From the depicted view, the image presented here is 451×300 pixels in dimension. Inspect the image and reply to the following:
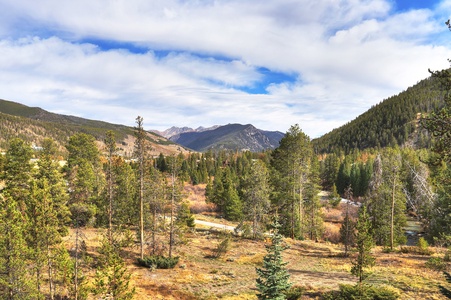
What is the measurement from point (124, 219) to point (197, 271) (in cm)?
1145

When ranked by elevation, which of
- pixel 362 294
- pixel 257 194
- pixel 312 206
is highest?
pixel 257 194

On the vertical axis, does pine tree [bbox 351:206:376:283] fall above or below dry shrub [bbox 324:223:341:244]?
above

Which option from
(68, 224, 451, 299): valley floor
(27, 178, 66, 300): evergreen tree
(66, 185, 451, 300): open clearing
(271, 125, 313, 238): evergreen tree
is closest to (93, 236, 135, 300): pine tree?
(27, 178, 66, 300): evergreen tree

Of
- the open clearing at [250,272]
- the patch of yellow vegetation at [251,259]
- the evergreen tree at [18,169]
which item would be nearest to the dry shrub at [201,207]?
the open clearing at [250,272]

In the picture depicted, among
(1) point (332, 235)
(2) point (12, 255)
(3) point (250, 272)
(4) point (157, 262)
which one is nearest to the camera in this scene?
(2) point (12, 255)

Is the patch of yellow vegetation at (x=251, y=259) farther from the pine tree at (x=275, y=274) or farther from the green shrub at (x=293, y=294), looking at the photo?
the pine tree at (x=275, y=274)

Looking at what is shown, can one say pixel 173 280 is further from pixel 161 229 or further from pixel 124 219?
pixel 124 219

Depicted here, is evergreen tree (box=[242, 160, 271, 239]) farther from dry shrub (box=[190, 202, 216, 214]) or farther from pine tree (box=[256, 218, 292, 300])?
dry shrub (box=[190, 202, 216, 214])

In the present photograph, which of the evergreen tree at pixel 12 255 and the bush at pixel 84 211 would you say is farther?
the bush at pixel 84 211

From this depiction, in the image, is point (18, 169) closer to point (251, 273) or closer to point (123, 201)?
point (123, 201)

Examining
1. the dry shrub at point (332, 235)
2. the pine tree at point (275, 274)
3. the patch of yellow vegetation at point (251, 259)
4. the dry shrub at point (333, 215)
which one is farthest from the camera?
the dry shrub at point (333, 215)

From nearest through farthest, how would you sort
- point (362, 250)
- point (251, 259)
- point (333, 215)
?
point (362, 250) < point (251, 259) < point (333, 215)

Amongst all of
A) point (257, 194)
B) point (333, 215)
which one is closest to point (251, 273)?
point (257, 194)

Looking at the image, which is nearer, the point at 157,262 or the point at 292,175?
the point at 157,262
